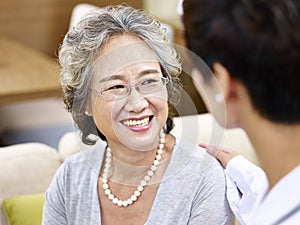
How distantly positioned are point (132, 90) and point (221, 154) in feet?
0.84

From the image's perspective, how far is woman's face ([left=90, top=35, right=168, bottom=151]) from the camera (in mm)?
1527

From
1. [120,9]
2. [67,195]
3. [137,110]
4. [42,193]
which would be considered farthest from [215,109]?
[42,193]

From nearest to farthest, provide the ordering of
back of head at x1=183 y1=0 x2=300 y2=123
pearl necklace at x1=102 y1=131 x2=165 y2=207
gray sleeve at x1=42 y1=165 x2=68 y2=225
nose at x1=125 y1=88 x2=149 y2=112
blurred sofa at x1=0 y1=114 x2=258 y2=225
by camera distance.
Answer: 1. back of head at x1=183 y1=0 x2=300 y2=123
2. nose at x1=125 y1=88 x2=149 y2=112
3. pearl necklace at x1=102 y1=131 x2=165 y2=207
4. gray sleeve at x1=42 y1=165 x2=68 y2=225
5. blurred sofa at x1=0 y1=114 x2=258 y2=225

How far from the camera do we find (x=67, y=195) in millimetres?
1721

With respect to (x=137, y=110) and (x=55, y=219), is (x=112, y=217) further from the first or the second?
(x=137, y=110)

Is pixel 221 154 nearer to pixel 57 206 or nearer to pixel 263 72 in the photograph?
pixel 57 206

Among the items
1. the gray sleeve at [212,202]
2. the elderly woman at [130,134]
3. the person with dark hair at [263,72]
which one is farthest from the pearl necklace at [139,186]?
the person with dark hair at [263,72]

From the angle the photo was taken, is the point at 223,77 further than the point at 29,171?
No

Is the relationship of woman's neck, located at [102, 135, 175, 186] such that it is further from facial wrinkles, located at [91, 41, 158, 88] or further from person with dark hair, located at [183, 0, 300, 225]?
person with dark hair, located at [183, 0, 300, 225]

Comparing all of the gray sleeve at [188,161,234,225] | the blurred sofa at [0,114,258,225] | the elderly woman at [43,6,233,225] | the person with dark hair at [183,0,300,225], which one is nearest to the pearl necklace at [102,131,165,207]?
the elderly woman at [43,6,233,225]

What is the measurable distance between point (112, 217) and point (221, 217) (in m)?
0.28

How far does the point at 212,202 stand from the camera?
155 cm

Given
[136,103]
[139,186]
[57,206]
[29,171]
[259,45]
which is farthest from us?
[29,171]

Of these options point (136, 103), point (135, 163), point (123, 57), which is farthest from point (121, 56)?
point (135, 163)
